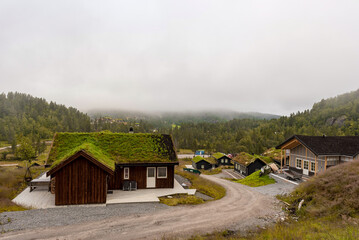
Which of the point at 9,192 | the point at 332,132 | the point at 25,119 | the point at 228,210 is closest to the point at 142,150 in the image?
the point at 228,210

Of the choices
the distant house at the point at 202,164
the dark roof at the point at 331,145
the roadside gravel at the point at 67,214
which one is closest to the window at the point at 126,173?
the roadside gravel at the point at 67,214

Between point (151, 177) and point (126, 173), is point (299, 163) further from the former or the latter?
point (126, 173)

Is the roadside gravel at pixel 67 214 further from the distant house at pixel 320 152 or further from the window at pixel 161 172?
the distant house at pixel 320 152

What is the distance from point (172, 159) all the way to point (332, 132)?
129 m

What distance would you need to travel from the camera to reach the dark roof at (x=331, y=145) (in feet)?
87.2

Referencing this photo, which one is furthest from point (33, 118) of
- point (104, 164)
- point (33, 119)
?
point (104, 164)

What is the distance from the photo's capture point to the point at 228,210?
14.9 meters

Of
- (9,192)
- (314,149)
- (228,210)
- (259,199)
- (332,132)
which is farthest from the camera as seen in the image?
(332,132)

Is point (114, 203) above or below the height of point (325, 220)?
below

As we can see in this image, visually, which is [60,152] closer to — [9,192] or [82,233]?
[9,192]

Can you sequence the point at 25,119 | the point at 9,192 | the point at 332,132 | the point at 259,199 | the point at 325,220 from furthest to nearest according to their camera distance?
the point at 25,119, the point at 332,132, the point at 259,199, the point at 9,192, the point at 325,220

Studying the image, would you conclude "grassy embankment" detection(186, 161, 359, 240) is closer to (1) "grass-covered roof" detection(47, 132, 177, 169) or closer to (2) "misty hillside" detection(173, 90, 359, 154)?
(1) "grass-covered roof" detection(47, 132, 177, 169)

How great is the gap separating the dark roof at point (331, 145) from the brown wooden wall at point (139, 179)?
66.8 feet

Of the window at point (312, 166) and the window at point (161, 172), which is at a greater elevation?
the window at point (161, 172)
